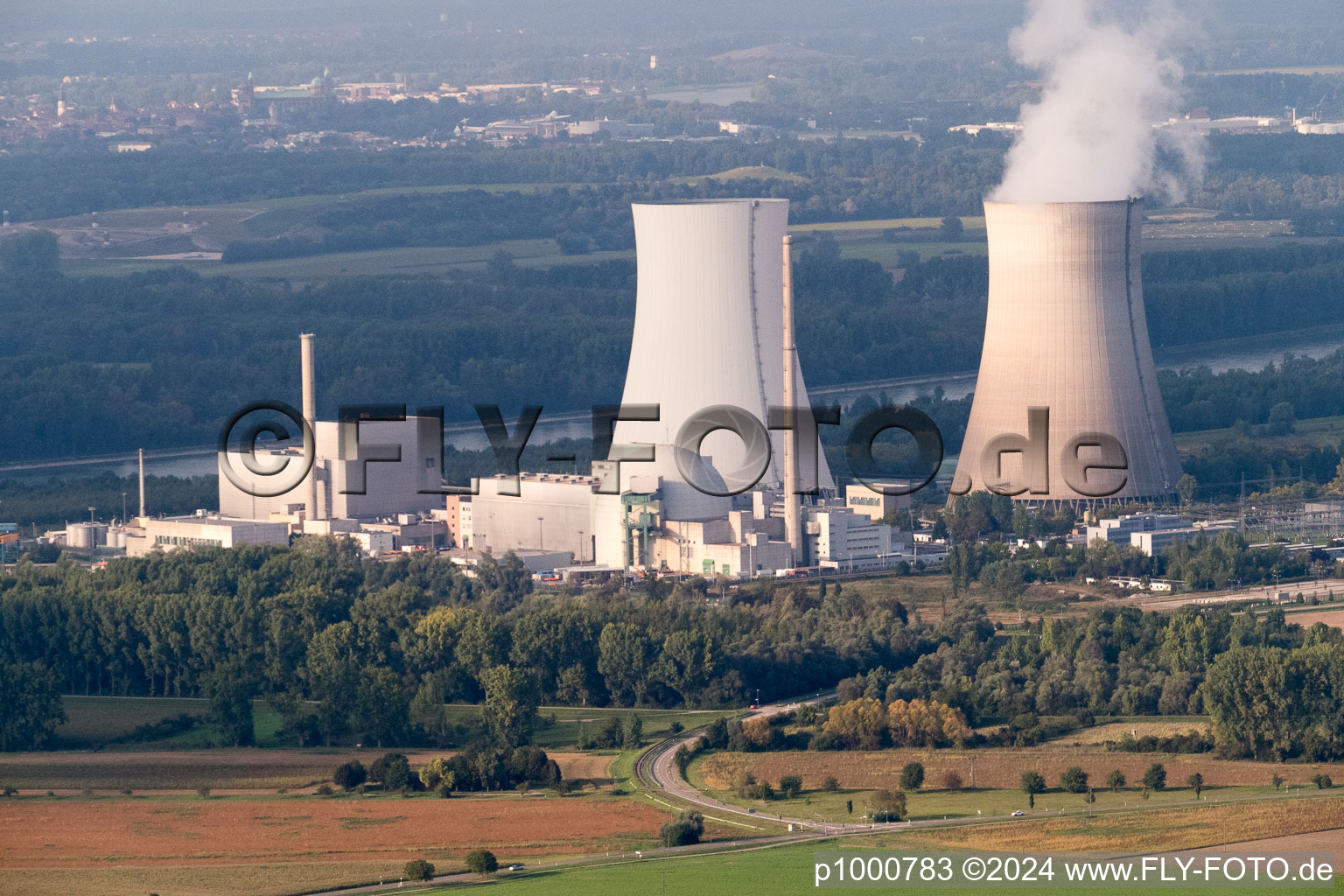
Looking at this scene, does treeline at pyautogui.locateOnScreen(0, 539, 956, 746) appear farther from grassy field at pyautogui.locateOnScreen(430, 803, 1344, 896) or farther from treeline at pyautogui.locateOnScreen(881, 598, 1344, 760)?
grassy field at pyautogui.locateOnScreen(430, 803, 1344, 896)

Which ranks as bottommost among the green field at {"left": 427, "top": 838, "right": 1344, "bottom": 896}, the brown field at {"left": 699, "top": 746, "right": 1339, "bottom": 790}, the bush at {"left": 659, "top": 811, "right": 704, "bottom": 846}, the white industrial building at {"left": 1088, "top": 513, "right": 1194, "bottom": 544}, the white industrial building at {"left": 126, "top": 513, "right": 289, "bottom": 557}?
the green field at {"left": 427, "top": 838, "right": 1344, "bottom": 896}

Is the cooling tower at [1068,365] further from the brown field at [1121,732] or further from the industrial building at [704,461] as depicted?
the brown field at [1121,732]

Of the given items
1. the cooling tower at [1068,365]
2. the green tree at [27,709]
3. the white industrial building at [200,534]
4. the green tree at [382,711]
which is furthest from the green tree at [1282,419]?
the green tree at [27,709]

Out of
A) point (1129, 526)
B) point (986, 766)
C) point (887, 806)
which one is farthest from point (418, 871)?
point (1129, 526)

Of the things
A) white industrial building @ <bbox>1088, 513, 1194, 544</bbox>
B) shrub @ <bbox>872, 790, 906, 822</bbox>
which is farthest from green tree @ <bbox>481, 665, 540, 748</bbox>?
white industrial building @ <bbox>1088, 513, 1194, 544</bbox>

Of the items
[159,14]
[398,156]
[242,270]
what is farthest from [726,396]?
[159,14]
